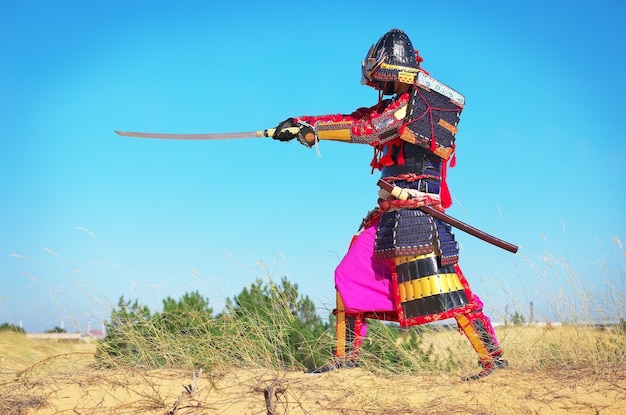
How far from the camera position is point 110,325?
5.80 metres

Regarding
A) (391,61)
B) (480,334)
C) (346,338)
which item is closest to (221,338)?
(346,338)

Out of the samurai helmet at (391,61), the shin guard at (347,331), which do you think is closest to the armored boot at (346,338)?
the shin guard at (347,331)

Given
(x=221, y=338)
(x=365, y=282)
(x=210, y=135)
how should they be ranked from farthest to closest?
1. (x=221, y=338)
2. (x=210, y=135)
3. (x=365, y=282)

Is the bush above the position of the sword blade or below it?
below

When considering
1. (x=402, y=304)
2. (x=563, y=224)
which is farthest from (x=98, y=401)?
(x=563, y=224)

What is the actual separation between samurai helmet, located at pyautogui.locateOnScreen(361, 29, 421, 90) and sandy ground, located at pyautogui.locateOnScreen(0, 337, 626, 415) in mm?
2278

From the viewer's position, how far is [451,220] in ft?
16.3

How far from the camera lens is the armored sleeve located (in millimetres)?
4809

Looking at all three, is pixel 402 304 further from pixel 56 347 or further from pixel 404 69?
pixel 56 347

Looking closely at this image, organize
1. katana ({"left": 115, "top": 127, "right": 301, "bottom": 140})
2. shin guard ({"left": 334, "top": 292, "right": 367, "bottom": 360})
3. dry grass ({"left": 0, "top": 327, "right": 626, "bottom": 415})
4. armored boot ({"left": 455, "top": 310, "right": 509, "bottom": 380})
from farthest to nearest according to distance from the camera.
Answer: katana ({"left": 115, "top": 127, "right": 301, "bottom": 140}) → shin guard ({"left": 334, "top": 292, "right": 367, "bottom": 360}) → armored boot ({"left": 455, "top": 310, "right": 509, "bottom": 380}) → dry grass ({"left": 0, "top": 327, "right": 626, "bottom": 415})

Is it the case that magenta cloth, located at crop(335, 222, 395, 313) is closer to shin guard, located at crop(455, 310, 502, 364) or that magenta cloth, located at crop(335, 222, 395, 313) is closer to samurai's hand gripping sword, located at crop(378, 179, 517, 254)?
samurai's hand gripping sword, located at crop(378, 179, 517, 254)

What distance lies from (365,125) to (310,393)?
200 cm

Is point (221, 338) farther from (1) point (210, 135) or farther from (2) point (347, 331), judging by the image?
(1) point (210, 135)

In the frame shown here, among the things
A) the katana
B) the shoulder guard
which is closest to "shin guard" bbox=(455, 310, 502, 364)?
the shoulder guard
